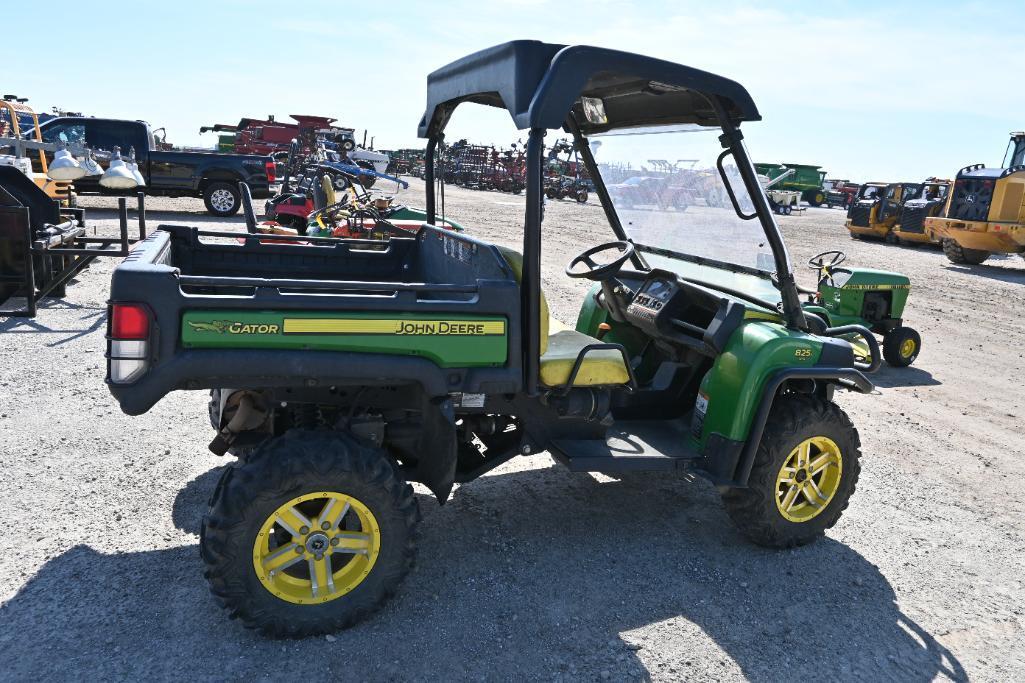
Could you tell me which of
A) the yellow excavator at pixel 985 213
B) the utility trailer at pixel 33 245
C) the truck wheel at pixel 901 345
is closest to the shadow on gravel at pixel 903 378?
the truck wheel at pixel 901 345

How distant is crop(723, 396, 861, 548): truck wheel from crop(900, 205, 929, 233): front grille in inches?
791

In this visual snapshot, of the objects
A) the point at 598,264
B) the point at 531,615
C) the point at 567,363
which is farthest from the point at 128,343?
the point at 598,264

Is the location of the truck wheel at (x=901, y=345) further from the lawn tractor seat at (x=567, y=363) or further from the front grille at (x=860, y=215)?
the front grille at (x=860, y=215)

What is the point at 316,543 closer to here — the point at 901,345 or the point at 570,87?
the point at 570,87

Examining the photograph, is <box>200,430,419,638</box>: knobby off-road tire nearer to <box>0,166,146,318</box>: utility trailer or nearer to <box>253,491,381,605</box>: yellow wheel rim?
<box>253,491,381,605</box>: yellow wheel rim

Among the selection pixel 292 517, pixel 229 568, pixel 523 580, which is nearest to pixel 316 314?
pixel 292 517

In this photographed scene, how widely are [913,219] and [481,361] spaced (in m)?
22.1

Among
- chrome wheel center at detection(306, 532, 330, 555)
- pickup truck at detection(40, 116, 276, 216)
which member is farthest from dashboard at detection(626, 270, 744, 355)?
pickup truck at detection(40, 116, 276, 216)

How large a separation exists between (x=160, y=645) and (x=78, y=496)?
1.54m

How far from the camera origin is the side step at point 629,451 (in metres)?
3.67

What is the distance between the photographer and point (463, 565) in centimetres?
367

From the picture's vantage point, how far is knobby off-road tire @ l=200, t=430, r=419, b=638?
293cm

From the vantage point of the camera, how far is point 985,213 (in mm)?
17250

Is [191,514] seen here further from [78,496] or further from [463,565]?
[463,565]
